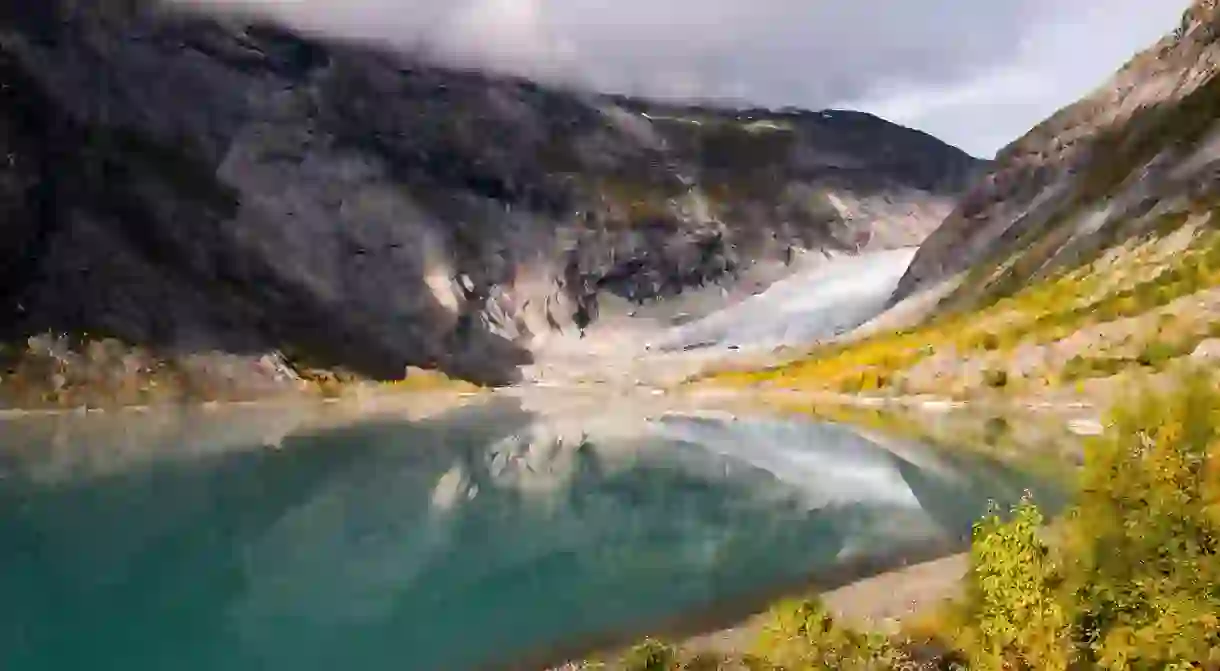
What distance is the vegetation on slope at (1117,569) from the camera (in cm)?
1766

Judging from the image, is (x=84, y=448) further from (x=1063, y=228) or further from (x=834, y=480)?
(x=1063, y=228)

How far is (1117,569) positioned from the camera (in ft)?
61.9

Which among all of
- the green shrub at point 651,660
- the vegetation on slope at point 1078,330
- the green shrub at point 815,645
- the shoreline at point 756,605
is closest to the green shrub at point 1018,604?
the green shrub at point 815,645

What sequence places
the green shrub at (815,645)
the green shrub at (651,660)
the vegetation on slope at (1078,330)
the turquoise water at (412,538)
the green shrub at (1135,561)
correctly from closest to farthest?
the green shrub at (1135,561)
the green shrub at (815,645)
the green shrub at (651,660)
the turquoise water at (412,538)
the vegetation on slope at (1078,330)

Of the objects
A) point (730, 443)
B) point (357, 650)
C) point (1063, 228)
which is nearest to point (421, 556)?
point (357, 650)

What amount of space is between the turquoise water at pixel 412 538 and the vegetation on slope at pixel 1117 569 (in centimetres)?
1820

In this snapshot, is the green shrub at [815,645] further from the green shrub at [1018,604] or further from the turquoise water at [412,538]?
the turquoise water at [412,538]

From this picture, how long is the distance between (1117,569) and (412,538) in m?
48.7

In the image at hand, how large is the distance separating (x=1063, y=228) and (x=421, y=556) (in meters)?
169

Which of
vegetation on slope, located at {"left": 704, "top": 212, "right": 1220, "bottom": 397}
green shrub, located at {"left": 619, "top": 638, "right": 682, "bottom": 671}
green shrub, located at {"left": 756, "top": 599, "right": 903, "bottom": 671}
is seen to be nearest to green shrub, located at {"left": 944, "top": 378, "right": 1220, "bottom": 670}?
green shrub, located at {"left": 756, "top": 599, "right": 903, "bottom": 671}

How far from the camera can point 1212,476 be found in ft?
59.2

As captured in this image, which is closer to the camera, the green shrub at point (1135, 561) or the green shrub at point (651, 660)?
the green shrub at point (1135, 561)

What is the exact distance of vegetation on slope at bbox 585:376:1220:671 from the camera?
1766 centimetres

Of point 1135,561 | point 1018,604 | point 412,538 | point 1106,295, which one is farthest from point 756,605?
point 1106,295
